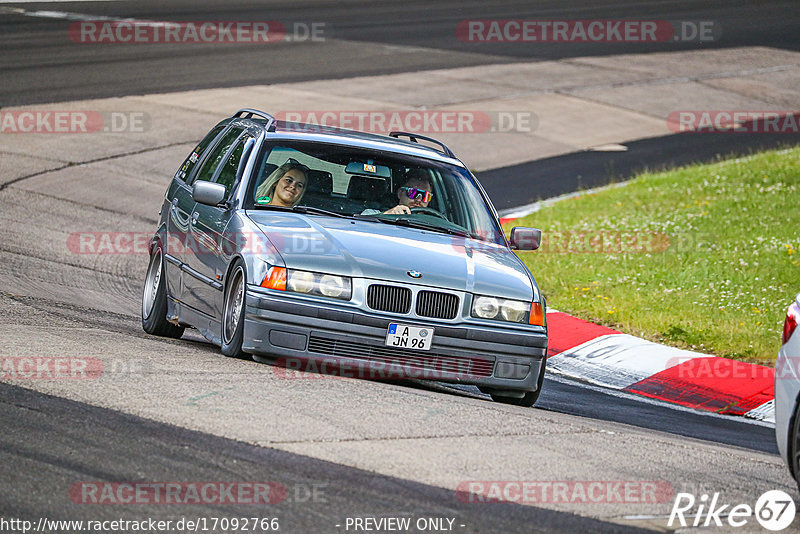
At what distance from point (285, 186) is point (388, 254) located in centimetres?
126

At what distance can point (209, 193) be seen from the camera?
8930mm

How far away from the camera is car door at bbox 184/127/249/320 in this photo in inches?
349

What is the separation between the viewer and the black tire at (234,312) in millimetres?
8180

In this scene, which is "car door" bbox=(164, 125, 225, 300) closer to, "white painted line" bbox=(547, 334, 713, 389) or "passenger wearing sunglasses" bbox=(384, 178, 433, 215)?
"passenger wearing sunglasses" bbox=(384, 178, 433, 215)

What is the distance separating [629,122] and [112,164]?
36.2 ft

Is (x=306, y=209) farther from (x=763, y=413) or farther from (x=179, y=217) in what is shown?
(x=763, y=413)

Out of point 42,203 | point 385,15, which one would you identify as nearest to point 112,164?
point 42,203

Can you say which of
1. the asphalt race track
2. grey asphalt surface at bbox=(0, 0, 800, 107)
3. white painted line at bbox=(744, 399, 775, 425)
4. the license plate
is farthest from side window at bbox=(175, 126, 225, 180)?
grey asphalt surface at bbox=(0, 0, 800, 107)

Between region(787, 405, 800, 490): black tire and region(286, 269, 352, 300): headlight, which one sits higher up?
region(286, 269, 352, 300): headlight

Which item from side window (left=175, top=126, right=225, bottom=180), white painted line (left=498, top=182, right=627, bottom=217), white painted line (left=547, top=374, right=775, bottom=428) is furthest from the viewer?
white painted line (left=498, top=182, right=627, bottom=217)

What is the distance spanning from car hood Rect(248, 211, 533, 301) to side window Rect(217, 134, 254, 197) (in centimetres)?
69

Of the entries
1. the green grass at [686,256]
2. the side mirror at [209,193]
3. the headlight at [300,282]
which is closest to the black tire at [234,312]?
the headlight at [300,282]

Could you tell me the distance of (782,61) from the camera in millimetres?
32531

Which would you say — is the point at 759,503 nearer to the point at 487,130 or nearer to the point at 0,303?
the point at 0,303
